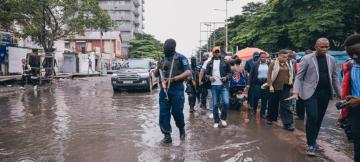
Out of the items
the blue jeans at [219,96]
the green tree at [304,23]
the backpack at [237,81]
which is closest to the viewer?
the blue jeans at [219,96]

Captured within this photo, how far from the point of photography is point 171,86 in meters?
6.98

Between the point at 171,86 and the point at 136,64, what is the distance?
44.6 feet

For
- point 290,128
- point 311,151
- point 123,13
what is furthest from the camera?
point 123,13

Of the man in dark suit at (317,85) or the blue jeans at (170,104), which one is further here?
the blue jeans at (170,104)

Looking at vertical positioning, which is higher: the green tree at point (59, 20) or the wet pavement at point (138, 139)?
the green tree at point (59, 20)

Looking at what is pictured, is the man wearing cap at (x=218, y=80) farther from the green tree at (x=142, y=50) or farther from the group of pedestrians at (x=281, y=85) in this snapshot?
the green tree at (x=142, y=50)

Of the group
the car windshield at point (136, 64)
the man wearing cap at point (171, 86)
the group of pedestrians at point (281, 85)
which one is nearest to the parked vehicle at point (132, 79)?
the car windshield at point (136, 64)

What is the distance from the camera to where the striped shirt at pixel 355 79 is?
468cm

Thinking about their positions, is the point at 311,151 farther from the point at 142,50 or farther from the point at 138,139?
the point at 142,50

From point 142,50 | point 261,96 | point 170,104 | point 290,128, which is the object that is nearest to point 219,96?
point 290,128

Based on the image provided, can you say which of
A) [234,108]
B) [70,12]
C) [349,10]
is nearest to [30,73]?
[70,12]

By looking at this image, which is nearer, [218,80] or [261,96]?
[218,80]

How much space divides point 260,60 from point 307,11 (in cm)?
2163

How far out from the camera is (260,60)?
410 inches
